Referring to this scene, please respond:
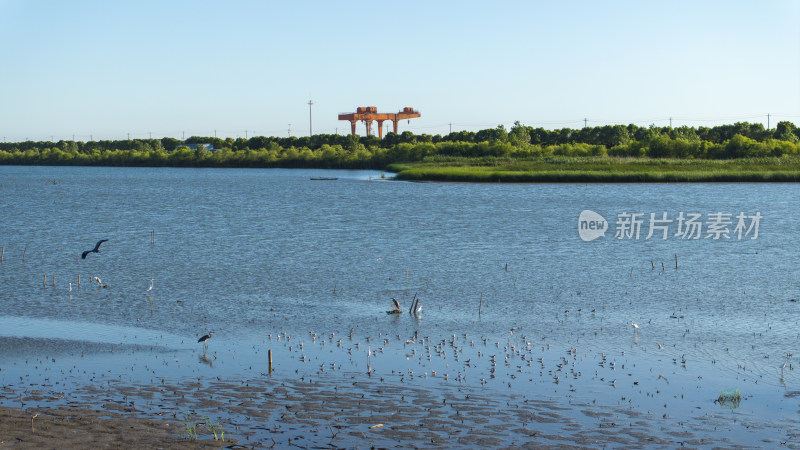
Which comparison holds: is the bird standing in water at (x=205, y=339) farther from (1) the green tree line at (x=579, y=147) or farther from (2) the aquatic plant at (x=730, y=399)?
(1) the green tree line at (x=579, y=147)

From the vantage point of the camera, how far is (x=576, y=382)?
14.8 metres

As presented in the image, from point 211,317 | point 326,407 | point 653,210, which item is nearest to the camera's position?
point 326,407


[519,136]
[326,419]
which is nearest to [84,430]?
[326,419]

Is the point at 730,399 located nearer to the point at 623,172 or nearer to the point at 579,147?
the point at 623,172

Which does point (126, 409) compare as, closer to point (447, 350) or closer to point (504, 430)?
point (504, 430)

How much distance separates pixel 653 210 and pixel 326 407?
54026 millimetres

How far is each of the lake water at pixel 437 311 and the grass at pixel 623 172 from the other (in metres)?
48.8

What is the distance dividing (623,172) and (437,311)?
82731mm

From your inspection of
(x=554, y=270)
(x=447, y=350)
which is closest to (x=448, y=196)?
(x=554, y=270)
